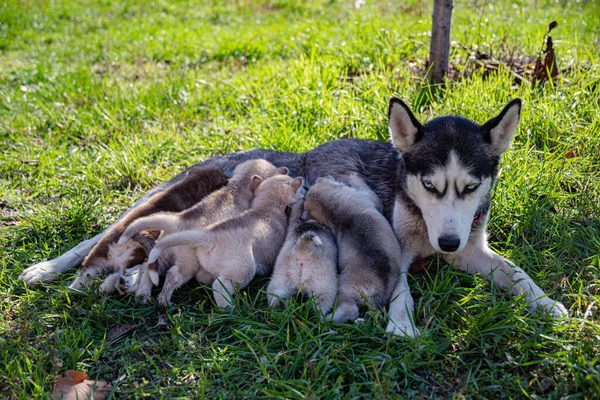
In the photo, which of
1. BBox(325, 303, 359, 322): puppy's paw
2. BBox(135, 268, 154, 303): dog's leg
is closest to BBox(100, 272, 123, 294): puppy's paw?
BBox(135, 268, 154, 303): dog's leg

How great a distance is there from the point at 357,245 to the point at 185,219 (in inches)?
44.9

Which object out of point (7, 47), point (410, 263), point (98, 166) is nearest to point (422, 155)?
point (410, 263)

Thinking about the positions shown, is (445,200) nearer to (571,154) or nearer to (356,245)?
(356,245)

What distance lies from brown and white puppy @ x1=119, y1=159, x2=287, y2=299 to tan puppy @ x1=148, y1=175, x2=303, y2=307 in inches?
3.6

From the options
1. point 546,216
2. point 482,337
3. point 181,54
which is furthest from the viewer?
point 181,54

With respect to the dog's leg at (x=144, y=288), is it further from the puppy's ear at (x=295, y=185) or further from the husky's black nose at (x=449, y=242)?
the husky's black nose at (x=449, y=242)

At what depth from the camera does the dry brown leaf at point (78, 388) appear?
2730mm

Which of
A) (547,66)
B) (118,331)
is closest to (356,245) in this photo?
(118,331)

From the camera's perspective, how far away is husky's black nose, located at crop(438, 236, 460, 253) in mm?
3178

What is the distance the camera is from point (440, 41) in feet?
18.1

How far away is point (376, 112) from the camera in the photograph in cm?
535

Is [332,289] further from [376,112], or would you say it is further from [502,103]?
[502,103]

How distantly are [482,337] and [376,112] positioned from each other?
9.52ft

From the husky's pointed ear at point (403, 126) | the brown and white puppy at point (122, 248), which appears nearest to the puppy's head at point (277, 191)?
the brown and white puppy at point (122, 248)
